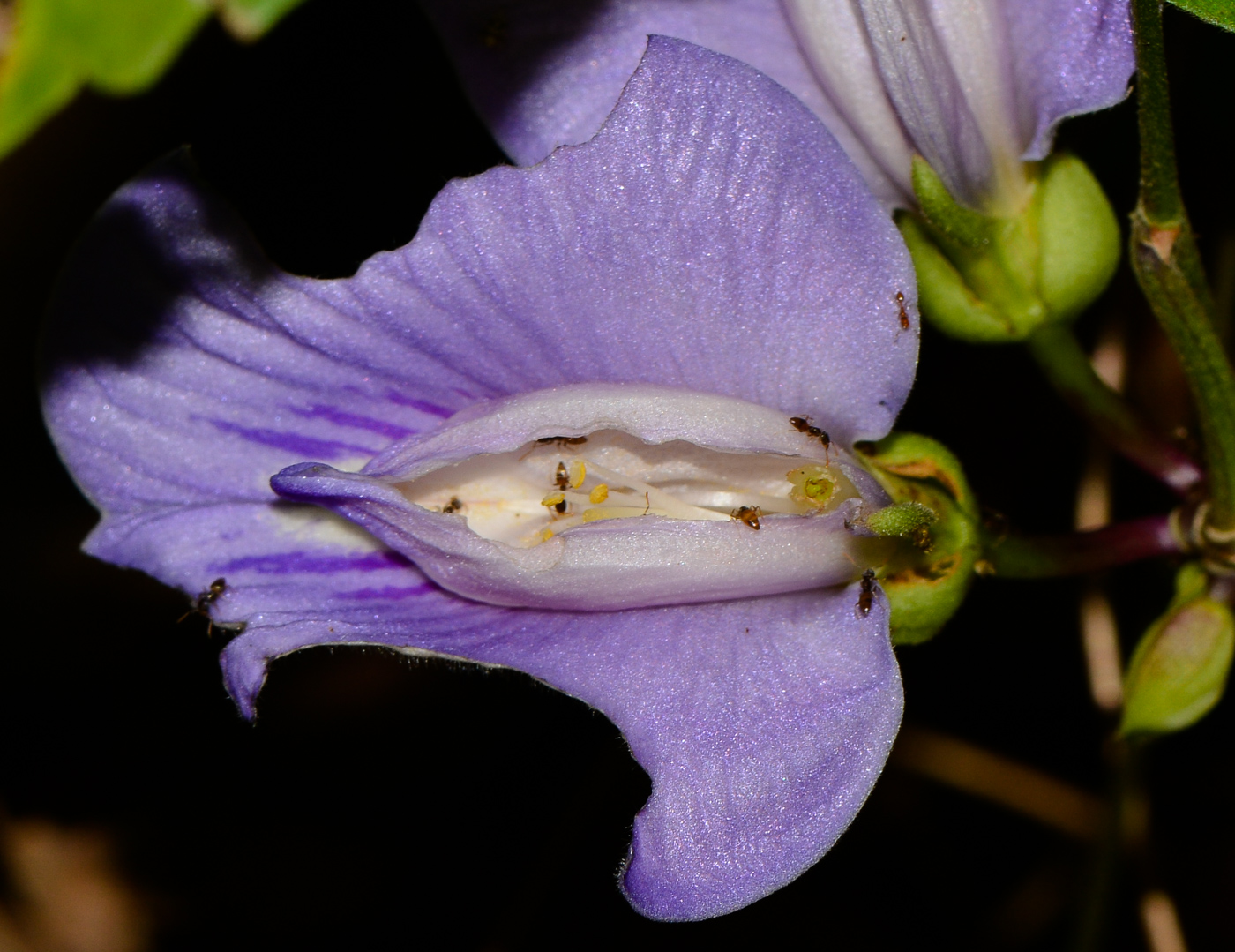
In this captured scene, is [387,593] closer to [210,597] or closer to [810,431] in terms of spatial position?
[210,597]

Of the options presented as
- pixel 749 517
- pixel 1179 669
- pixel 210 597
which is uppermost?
pixel 210 597

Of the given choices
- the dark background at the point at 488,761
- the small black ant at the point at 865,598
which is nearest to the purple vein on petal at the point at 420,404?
the small black ant at the point at 865,598

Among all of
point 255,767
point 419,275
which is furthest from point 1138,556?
point 255,767

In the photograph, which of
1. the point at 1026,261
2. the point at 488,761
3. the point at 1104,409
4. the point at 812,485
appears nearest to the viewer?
the point at 812,485

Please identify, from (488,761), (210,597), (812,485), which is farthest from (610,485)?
(488,761)

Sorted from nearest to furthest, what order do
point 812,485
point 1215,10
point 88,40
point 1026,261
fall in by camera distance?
point 88,40 < point 1215,10 < point 812,485 < point 1026,261

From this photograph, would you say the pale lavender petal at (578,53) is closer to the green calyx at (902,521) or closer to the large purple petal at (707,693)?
the green calyx at (902,521)

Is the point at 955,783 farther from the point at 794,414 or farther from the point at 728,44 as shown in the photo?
the point at 728,44

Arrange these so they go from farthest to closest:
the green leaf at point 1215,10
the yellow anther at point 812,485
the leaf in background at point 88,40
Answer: the yellow anther at point 812,485 → the green leaf at point 1215,10 → the leaf in background at point 88,40
